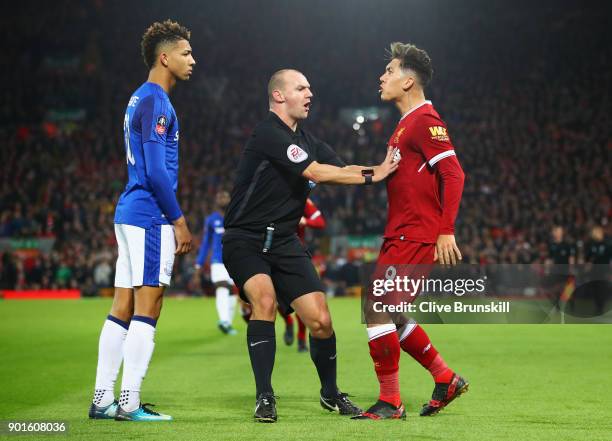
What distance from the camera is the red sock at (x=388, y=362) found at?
577cm

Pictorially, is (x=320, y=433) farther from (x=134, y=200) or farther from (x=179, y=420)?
(x=134, y=200)

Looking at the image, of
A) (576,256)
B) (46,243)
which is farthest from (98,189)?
(576,256)

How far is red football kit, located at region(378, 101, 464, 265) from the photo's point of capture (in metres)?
5.79

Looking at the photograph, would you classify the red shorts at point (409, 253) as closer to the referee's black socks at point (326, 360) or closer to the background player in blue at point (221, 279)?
the referee's black socks at point (326, 360)

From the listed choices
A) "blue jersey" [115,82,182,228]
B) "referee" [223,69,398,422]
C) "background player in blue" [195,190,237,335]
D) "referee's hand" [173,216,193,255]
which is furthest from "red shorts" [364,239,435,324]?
"background player in blue" [195,190,237,335]

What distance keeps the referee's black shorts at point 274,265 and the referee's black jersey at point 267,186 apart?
103mm

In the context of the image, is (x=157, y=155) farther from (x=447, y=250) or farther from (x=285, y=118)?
(x=447, y=250)

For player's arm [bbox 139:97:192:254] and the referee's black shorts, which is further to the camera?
the referee's black shorts

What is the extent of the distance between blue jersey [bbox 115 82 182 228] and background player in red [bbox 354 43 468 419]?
1.54 m

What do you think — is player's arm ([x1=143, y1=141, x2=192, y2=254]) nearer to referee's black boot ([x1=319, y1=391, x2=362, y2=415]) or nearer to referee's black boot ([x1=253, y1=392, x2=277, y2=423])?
referee's black boot ([x1=253, y1=392, x2=277, y2=423])

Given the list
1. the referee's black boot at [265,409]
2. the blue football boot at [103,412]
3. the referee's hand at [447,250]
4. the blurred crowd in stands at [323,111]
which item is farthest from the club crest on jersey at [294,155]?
the blurred crowd in stands at [323,111]

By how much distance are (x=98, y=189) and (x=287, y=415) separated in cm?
2588

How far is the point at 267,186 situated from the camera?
19.9 feet

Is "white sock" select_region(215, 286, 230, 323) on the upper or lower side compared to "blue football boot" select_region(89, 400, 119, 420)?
lower
